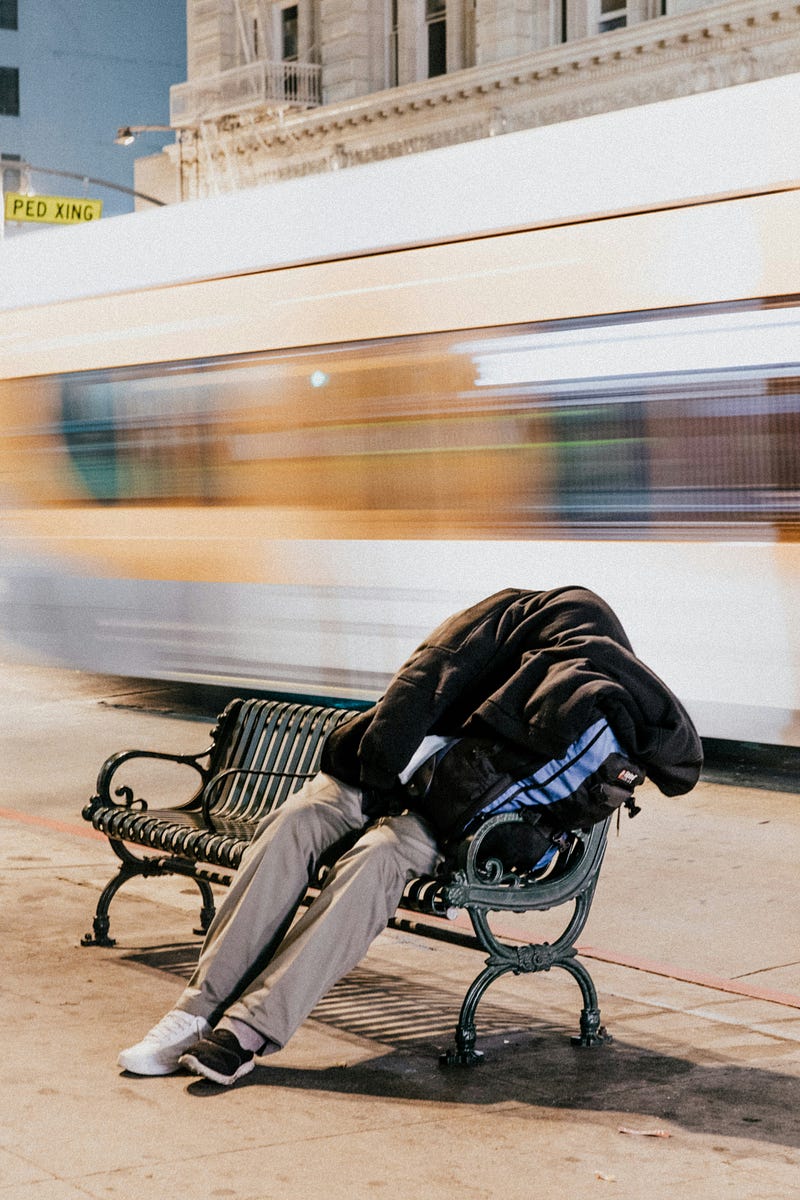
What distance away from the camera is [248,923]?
503 cm

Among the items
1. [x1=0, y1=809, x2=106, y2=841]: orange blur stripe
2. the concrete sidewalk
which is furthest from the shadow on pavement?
[x1=0, y1=809, x2=106, y2=841]: orange blur stripe

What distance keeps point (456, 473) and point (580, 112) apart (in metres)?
18.3

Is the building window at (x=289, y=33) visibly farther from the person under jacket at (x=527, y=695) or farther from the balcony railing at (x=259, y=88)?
the person under jacket at (x=527, y=695)

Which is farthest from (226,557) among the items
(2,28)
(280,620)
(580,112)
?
(2,28)

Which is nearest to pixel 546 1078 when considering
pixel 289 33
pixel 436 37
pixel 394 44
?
pixel 436 37

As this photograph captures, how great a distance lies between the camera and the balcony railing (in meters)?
31.9

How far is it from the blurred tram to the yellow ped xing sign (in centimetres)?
1852

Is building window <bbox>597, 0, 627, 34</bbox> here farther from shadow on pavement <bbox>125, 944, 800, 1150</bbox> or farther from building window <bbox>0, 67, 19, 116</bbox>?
building window <bbox>0, 67, 19, 116</bbox>

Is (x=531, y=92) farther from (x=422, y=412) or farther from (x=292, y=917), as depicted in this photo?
(x=292, y=917)

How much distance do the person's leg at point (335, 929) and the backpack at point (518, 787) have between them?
120mm

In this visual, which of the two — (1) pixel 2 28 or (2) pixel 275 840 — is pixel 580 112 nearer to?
(2) pixel 275 840

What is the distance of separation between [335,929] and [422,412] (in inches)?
248

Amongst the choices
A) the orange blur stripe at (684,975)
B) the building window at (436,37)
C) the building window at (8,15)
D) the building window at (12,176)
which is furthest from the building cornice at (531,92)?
the building window at (8,15)

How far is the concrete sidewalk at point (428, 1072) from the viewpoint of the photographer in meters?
4.27
